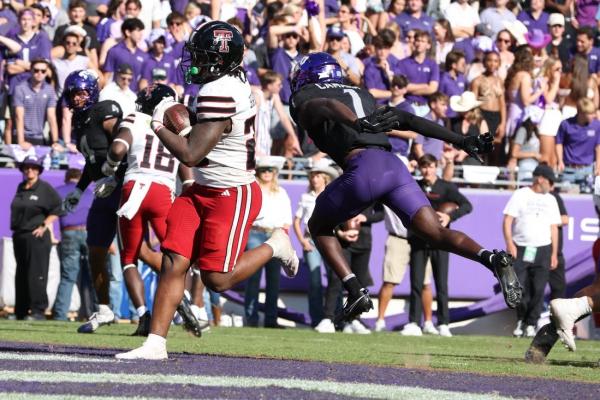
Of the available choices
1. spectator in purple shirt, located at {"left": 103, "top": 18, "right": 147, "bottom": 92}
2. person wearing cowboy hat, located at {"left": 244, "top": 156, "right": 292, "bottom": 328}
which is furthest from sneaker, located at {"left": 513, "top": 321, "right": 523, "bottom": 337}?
spectator in purple shirt, located at {"left": 103, "top": 18, "right": 147, "bottom": 92}

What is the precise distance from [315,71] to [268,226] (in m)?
6.39

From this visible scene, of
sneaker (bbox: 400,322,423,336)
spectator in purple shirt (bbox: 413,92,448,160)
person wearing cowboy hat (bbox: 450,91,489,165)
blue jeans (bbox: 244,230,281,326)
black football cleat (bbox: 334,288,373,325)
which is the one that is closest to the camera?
black football cleat (bbox: 334,288,373,325)

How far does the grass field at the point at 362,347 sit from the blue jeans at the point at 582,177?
3.53 metres

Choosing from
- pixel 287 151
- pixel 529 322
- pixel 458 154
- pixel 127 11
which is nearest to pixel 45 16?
pixel 127 11

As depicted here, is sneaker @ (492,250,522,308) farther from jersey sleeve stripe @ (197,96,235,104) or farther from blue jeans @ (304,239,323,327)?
blue jeans @ (304,239,323,327)

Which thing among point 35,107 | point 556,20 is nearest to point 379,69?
point 556,20

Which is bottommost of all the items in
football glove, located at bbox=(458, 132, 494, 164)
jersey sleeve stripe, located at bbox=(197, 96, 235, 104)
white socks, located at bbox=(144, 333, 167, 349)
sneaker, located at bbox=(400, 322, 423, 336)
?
sneaker, located at bbox=(400, 322, 423, 336)

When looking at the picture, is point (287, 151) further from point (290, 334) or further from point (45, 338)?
point (45, 338)

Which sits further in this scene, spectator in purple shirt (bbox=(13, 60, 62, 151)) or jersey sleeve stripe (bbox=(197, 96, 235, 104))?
spectator in purple shirt (bbox=(13, 60, 62, 151))

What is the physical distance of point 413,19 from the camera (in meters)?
17.9

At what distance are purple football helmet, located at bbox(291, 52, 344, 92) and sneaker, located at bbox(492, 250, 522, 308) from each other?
169 cm

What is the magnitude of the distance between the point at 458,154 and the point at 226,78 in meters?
9.03

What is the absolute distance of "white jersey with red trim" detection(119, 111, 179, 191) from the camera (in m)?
10.5

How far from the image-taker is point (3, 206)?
15109 millimetres
